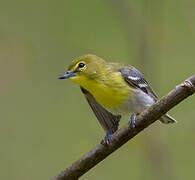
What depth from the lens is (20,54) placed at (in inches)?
248

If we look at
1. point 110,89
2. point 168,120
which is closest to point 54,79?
point 110,89

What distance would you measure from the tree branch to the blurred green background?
1661 millimetres

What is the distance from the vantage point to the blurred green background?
18.7ft

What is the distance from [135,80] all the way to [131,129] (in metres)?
1.69

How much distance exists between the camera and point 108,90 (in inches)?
187

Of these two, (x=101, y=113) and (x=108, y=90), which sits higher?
(x=108, y=90)

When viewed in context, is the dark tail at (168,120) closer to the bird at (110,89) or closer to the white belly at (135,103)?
the bird at (110,89)

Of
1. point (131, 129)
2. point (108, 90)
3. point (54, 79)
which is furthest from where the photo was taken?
point (54, 79)

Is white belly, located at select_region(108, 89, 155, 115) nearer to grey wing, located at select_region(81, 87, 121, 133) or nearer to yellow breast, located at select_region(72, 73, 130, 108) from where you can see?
yellow breast, located at select_region(72, 73, 130, 108)

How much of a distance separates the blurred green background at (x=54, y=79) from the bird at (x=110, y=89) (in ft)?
1.48

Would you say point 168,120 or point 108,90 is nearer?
point 108,90

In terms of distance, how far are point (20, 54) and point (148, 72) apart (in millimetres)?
2541

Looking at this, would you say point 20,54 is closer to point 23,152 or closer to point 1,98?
point 1,98

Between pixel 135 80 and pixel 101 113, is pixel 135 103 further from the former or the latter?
pixel 101 113
